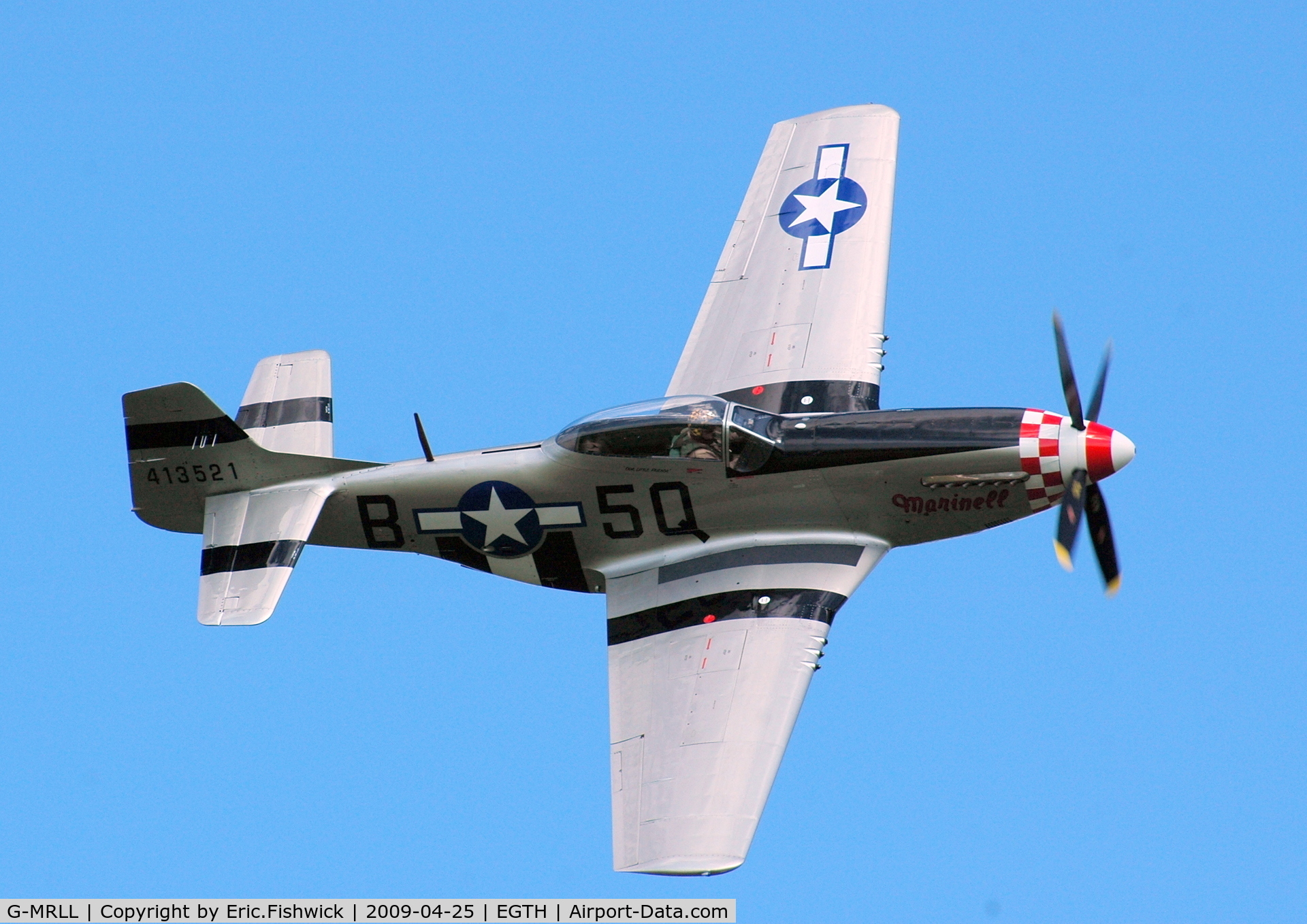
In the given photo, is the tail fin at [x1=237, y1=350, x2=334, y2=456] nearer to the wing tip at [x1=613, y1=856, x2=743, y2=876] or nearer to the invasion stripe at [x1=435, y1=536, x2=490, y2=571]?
the invasion stripe at [x1=435, y1=536, x2=490, y2=571]

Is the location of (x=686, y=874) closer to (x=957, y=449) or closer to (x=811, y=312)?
(x=957, y=449)

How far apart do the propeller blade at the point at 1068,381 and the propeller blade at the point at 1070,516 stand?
0.41 metres

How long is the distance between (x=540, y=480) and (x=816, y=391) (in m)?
2.56

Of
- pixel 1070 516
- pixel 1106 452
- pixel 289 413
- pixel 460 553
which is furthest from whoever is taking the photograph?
pixel 289 413

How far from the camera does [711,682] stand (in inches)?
524

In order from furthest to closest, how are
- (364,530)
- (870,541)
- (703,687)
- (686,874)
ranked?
(364,530) < (870,541) < (703,687) < (686,874)

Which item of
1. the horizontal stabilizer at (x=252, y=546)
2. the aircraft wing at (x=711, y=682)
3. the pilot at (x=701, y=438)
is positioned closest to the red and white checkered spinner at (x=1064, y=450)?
the aircraft wing at (x=711, y=682)

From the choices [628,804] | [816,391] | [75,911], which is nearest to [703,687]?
[628,804]

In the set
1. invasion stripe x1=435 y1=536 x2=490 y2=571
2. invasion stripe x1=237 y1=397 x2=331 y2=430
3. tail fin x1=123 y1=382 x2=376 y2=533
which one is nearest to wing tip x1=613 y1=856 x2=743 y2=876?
invasion stripe x1=435 y1=536 x2=490 y2=571

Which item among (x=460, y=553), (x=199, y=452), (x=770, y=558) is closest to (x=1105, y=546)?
(x=770, y=558)

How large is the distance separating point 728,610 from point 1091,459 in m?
3.00

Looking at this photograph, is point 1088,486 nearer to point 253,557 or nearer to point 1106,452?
point 1106,452

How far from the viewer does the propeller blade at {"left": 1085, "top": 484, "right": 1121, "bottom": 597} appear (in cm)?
1374

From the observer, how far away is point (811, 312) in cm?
1595
